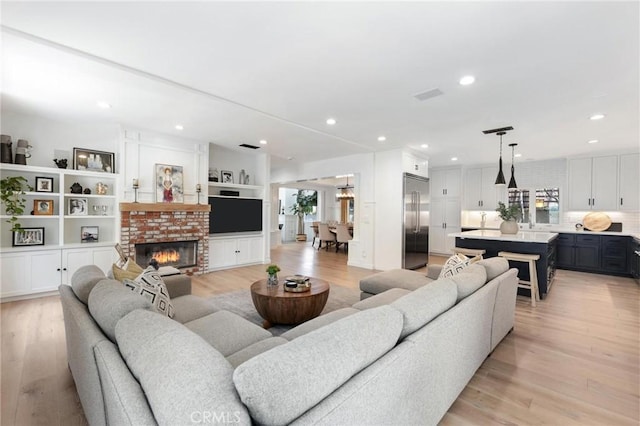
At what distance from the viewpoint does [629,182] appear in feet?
19.9

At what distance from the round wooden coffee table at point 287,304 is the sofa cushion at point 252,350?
1028mm

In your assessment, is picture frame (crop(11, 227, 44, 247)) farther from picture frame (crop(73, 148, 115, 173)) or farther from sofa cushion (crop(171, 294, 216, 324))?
sofa cushion (crop(171, 294, 216, 324))

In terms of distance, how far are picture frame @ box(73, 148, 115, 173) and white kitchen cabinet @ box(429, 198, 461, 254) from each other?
8.09 metres

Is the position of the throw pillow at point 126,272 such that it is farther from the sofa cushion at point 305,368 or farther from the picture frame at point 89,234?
the picture frame at point 89,234

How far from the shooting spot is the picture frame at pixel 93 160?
475 cm

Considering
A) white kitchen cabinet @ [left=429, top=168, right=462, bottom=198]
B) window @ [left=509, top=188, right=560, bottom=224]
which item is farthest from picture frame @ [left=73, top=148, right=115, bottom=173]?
window @ [left=509, top=188, right=560, bottom=224]

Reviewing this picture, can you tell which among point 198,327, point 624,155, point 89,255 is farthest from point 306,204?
point 198,327

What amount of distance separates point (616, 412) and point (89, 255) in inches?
252

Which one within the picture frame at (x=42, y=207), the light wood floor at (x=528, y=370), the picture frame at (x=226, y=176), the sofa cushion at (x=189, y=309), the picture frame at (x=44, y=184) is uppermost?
the picture frame at (x=226, y=176)

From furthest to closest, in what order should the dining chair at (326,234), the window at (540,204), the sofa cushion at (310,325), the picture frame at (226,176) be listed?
→ the dining chair at (326,234)
the window at (540,204)
the picture frame at (226,176)
the sofa cushion at (310,325)

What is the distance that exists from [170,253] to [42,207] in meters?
2.02

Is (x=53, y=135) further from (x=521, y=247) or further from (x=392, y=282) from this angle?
(x=521, y=247)

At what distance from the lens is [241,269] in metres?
6.32

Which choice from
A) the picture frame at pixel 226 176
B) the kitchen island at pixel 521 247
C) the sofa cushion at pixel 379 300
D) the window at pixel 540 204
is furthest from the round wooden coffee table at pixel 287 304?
the window at pixel 540 204
